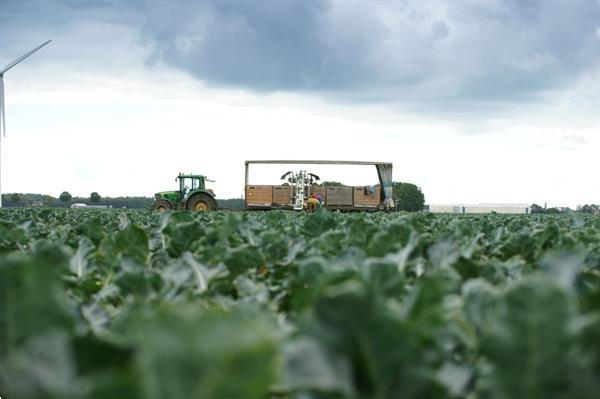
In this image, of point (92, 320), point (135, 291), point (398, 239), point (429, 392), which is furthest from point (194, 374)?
point (398, 239)

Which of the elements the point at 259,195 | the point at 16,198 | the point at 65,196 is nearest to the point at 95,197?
the point at 65,196

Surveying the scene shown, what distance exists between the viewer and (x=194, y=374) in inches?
26.1

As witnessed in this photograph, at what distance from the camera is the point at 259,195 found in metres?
40.8

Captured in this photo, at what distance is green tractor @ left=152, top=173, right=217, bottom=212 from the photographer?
3650 centimetres

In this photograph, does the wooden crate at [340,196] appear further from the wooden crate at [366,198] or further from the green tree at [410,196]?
the green tree at [410,196]

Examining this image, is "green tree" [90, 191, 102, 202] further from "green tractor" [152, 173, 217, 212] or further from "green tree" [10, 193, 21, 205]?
"green tractor" [152, 173, 217, 212]

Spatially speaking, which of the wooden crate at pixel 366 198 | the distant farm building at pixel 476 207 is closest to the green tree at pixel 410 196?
the distant farm building at pixel 476 207

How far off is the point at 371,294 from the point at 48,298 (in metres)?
0.45

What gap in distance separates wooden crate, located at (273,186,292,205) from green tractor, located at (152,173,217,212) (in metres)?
4.54

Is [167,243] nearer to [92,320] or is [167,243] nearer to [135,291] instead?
[135,291]

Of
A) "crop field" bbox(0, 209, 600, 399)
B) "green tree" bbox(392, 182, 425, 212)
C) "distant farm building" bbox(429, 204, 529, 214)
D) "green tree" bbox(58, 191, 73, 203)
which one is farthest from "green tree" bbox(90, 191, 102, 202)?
"crop field" bbox(0, 209, 600, 399)

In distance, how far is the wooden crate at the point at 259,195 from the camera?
133ft

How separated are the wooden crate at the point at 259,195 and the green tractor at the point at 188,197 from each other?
10.1 ft

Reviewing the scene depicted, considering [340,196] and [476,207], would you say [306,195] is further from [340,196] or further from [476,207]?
[476,207]
